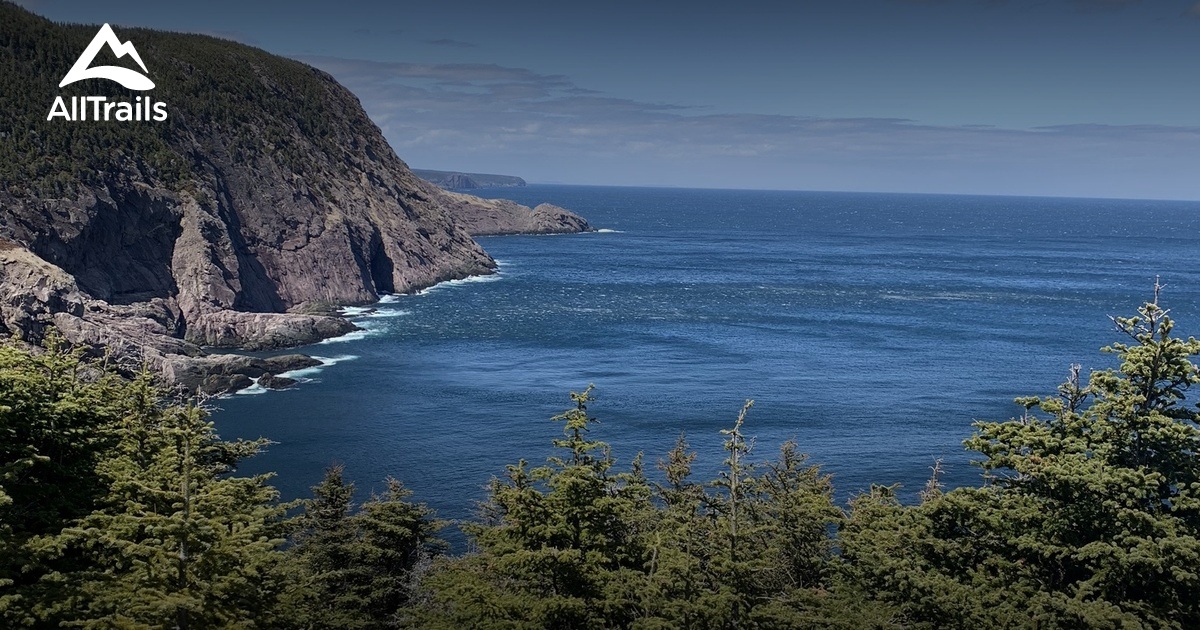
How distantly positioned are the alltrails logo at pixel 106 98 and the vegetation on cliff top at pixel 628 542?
319ft

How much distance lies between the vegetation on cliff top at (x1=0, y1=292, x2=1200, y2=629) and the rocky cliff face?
56223 millimetres

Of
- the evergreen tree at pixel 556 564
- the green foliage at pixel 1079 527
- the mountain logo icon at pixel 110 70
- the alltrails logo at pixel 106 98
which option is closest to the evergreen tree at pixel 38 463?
the evergreen tree at pixel 556 564

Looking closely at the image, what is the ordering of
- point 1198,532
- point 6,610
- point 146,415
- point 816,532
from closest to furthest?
1. point 6,610
2. point 1198,532
3. point 146,415
4. point 816,532

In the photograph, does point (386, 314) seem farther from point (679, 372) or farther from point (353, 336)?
point (679, 372)

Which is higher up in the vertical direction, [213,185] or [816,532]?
[213,185]

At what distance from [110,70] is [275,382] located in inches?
2839

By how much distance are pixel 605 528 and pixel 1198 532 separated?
15.1 metres

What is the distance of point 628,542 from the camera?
88.0 feet

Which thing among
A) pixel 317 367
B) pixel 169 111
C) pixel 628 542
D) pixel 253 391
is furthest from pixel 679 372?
pixel 169 111

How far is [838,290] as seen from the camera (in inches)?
6014

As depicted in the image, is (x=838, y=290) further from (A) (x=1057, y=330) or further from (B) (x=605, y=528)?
(B) (x=605, y=528)

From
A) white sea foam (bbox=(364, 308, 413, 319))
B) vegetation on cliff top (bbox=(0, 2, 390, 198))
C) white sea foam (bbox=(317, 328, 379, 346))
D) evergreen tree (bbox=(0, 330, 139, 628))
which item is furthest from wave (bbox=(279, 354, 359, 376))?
evergreen tree (bbox=(0, 330, 139, 628))

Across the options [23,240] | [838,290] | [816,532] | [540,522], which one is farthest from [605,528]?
[838,290]

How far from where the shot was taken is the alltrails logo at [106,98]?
113m
